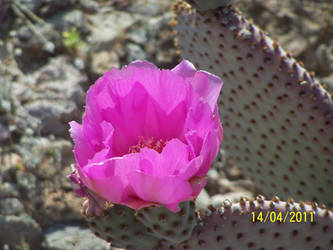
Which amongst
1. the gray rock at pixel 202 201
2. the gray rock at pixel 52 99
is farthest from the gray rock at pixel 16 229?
the gray rock at pixel 202 201

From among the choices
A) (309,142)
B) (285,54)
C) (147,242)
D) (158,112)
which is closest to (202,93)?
(158,112)

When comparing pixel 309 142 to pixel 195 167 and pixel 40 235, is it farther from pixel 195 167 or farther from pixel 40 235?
pixel 40 235

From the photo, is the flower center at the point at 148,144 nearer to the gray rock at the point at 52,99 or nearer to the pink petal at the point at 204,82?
the pink petal at the point at 204,82

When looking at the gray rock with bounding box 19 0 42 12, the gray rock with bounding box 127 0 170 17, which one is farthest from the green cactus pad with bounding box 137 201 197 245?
the gray rock with bounding box 127 0 170 17

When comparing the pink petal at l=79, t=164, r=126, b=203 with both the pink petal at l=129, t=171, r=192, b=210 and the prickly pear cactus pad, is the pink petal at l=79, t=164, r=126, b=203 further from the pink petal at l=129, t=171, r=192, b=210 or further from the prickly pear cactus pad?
the prickly pear cactus pad

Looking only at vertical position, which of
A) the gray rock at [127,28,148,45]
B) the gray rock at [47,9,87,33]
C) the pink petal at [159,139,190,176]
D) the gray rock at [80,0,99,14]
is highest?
the pink petal at [159,139,190,176]
